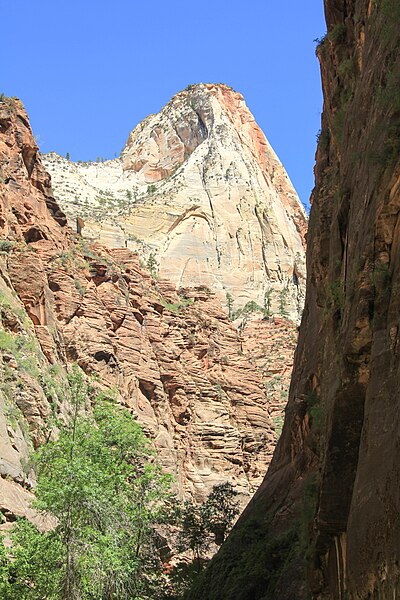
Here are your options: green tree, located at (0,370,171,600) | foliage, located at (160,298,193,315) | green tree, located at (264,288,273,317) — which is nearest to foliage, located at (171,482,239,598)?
green tree, located at (0,370,171,600)

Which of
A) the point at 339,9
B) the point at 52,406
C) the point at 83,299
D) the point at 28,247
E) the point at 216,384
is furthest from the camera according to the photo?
the point at 216,384

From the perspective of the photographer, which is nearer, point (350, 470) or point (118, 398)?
point (350, 470)

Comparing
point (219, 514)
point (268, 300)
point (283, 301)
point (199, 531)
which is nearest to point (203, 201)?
point (268, 300)

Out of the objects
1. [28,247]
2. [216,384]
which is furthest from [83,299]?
[216,384]

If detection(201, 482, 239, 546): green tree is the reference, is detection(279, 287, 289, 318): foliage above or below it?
above

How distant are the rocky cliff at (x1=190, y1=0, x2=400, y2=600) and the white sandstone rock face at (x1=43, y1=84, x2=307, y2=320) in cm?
6624

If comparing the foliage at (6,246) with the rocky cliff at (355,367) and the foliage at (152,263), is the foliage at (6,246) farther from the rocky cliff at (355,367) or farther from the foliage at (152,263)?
the foliage at (152,263)

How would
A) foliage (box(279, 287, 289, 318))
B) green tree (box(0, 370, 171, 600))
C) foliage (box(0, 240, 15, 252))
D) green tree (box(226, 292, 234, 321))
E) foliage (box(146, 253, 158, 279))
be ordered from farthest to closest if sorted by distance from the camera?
1. foliage (box(279, 287, 289, 318))
2. green tree (box(226, 292, 234, 321))
3. foliage (box(146, 253, 158, 279))
4. foliage (box(0, 240, 15, 252))
5. green tree (box(0, 370, 171, 600))

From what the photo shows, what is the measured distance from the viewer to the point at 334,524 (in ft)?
51.5

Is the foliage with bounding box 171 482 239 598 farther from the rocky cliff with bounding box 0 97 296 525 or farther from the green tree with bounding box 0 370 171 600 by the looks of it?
the green tree with bounding box 0 370 171 600

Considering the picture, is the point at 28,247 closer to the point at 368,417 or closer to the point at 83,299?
the point at 83,299

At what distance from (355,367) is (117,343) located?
43.4m

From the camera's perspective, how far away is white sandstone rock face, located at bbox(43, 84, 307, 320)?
102m

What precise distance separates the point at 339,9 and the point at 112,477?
51.5 feet
